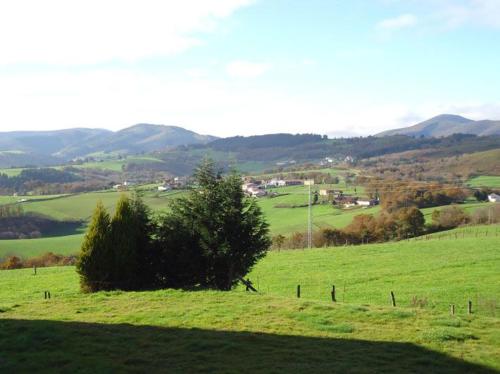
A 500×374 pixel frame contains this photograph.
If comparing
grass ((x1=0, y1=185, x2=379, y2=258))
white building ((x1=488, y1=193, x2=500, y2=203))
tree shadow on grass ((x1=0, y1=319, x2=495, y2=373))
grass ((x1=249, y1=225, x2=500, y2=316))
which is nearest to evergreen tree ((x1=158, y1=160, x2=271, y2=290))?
grass ((x1=249, y1=225, x2=500, y2=316))

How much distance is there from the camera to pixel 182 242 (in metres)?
22.9

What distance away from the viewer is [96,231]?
2234 cm

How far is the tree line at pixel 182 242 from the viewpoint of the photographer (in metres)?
22.4

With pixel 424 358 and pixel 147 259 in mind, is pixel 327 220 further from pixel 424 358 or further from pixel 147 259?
pixel 424 358

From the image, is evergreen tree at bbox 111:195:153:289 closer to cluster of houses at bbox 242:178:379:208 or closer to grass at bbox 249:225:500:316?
grass at bbox 249:225:500:316

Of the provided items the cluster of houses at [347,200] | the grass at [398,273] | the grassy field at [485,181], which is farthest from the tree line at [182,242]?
the grassy field at [485,181]

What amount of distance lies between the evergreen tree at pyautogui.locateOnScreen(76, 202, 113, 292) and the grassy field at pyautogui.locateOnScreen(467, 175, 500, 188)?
103892 mm

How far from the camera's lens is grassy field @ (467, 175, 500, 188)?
111 m

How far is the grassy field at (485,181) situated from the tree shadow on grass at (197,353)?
352 feet

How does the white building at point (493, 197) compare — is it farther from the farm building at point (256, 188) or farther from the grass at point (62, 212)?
the grass at point (62, 212)

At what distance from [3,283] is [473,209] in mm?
70388

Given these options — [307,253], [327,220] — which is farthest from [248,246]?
[327,220]

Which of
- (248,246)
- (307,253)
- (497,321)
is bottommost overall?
(307,253)

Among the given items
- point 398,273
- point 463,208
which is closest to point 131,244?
point 398,273
